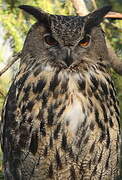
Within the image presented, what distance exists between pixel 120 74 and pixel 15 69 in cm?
70

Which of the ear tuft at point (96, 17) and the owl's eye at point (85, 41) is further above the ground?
the ear tuft at point (96, 17)

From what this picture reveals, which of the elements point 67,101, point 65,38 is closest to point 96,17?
point 65,38

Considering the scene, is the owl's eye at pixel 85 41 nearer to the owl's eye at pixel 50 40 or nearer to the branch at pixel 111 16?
the owl's eye at pixel 50 40

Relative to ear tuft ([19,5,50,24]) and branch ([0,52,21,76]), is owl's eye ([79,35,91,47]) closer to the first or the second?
ear tuft ([19,5,50,24])

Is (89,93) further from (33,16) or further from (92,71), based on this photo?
(33,16)

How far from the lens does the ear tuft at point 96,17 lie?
15.8ft

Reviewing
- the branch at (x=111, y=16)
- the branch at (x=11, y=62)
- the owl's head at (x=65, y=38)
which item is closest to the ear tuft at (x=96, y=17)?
the owl's head at (x=65, y=38)

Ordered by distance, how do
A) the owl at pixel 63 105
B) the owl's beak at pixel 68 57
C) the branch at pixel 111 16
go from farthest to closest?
the branch at pixel 111 16, the owl at pixel 63 105, the owl's beak at pixel 68 57

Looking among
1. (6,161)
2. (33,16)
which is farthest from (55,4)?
(6,161)

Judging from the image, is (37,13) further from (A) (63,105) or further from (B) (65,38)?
(A) (63,105)

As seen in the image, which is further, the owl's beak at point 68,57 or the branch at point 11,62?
the branch at point 11,62

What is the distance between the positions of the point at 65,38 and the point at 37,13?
0.90ft

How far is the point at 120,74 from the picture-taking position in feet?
16.3

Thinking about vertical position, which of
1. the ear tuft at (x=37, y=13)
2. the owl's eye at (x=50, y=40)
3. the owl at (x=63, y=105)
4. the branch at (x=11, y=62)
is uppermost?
the ear tuft at (x=37, y=13)
